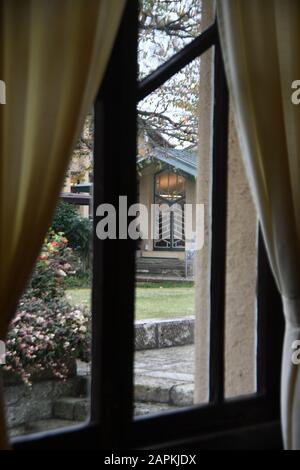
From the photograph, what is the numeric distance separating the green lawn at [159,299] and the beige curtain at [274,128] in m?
0.53

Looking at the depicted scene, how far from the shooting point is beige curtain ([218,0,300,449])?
2328 mm

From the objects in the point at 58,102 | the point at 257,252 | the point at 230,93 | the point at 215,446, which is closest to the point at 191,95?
the point at 230,93

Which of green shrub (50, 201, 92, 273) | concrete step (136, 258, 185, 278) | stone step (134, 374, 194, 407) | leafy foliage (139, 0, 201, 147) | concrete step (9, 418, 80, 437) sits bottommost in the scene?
concrete step (9, 418, 80, 437)

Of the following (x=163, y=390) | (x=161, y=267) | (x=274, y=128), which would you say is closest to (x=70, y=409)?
(x=163, y=390)

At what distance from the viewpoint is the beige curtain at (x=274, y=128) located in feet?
7.64

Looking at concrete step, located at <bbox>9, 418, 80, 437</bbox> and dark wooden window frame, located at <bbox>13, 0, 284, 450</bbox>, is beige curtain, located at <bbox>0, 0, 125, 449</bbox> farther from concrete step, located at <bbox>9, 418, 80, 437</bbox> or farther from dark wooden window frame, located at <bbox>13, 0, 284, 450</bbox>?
concrete step, located at <bbox>9, 418, 80, 437</bbox>

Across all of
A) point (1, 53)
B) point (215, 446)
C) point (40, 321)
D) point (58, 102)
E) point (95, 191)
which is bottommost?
point (215, 446)

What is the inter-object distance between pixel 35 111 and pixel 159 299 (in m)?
1.17

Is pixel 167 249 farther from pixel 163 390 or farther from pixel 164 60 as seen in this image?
pixel 164 60

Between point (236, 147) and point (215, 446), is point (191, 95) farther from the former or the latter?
point (215, 446)

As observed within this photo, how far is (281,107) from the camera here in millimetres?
2393

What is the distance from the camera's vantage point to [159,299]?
274 centimetres

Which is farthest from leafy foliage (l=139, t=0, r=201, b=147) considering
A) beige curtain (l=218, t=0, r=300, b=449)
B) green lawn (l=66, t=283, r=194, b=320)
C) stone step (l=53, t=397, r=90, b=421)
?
stone step (l=53, t=397, r=90, b=421)

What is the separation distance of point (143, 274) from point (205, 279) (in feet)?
1.47
